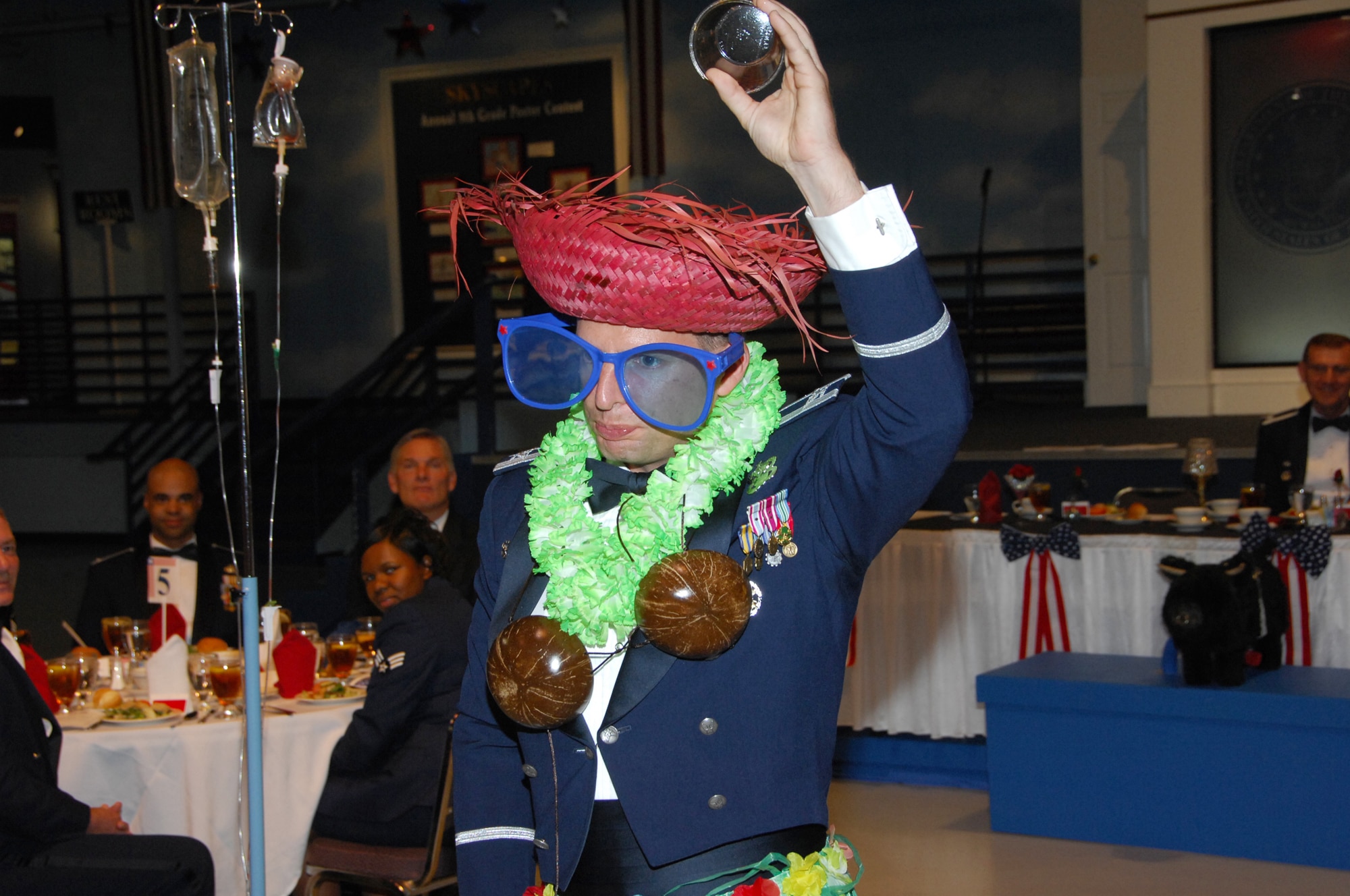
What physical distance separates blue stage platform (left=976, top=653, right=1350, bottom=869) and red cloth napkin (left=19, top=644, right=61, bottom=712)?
9.60 ft

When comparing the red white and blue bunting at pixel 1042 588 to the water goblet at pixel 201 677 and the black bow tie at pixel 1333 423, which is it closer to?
the black bow tie at pixel 1333 423

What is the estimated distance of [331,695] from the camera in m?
3.47

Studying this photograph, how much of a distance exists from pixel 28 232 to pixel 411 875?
1314 cm

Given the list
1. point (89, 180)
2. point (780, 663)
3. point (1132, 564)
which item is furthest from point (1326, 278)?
point (89, 180)

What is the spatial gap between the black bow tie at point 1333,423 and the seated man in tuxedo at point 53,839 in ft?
15.2

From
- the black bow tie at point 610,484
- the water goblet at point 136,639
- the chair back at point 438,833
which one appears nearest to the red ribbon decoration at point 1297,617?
the chair back at point 438,833

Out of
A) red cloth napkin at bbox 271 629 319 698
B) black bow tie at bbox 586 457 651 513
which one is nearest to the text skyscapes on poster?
red cloth napkin at bbox 271 629 319 698

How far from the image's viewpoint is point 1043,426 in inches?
339

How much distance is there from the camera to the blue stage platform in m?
3.94

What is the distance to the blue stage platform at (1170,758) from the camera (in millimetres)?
3943

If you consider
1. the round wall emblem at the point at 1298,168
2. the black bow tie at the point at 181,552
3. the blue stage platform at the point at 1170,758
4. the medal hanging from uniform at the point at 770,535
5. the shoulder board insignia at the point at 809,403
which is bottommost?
the blue stage platform at the point at 1170,758

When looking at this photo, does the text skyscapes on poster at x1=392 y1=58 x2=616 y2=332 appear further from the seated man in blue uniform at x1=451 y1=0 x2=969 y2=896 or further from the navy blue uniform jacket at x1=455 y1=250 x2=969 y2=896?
the navy blue uniform jacket at x1=455 y1=250 x2=969 y2=896

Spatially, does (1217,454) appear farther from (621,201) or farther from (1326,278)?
(621,201)

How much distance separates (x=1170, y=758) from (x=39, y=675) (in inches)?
137
